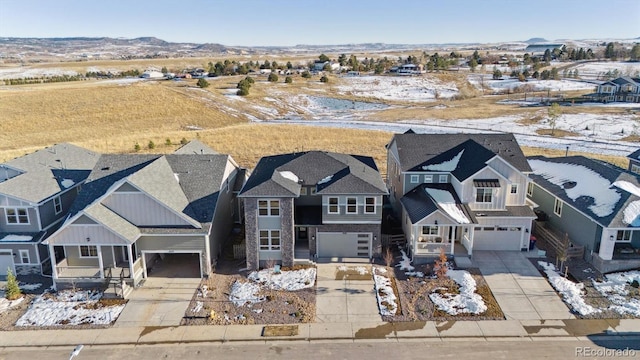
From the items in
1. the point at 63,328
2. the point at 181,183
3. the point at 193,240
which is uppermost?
the point at 181,183

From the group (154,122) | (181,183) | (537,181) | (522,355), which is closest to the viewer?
(522,355)

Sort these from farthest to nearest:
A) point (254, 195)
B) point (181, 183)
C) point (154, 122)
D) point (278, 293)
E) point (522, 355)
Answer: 1. point (154, 122)
2. point (181, 183)
3. point (254, 195)
4. point (278, 293)
5. point (522, 355)

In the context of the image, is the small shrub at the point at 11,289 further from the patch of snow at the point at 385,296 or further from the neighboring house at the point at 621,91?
the neighboring house at the point at 621,91

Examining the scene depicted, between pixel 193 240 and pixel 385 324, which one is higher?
pixel 193 240

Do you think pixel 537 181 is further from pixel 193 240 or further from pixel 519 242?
pixel 193 240

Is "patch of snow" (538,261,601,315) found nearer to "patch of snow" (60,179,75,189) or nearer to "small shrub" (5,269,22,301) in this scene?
"small shrub" (5,269,22,301)

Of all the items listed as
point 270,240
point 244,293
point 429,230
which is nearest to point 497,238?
point 429,230

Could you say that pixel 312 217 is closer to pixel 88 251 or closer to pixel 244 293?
pixel 244 293

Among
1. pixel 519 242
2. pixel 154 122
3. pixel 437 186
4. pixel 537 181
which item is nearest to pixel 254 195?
pixel 437 186
